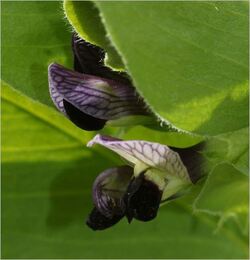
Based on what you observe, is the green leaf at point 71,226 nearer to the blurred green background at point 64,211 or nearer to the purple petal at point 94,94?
the blurred green background at point 64,211

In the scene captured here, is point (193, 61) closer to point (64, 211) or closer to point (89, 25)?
point (89, 25)

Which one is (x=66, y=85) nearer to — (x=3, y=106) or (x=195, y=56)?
(x=195, y=56)

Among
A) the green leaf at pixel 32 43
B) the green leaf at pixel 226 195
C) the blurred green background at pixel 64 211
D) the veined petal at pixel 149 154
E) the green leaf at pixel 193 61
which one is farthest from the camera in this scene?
the blurred green background at pixel 64 211

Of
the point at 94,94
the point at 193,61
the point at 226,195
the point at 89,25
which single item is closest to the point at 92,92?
the point at 94,94

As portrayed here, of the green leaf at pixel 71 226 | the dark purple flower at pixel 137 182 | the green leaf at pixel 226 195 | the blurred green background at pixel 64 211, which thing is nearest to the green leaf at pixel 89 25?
the dark purple flower at pixel 137 182

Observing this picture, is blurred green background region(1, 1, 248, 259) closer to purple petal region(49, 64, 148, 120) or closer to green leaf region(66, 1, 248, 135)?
purple petal region(49, 64, 148, 120)

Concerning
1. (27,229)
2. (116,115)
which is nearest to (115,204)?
(116,115)
